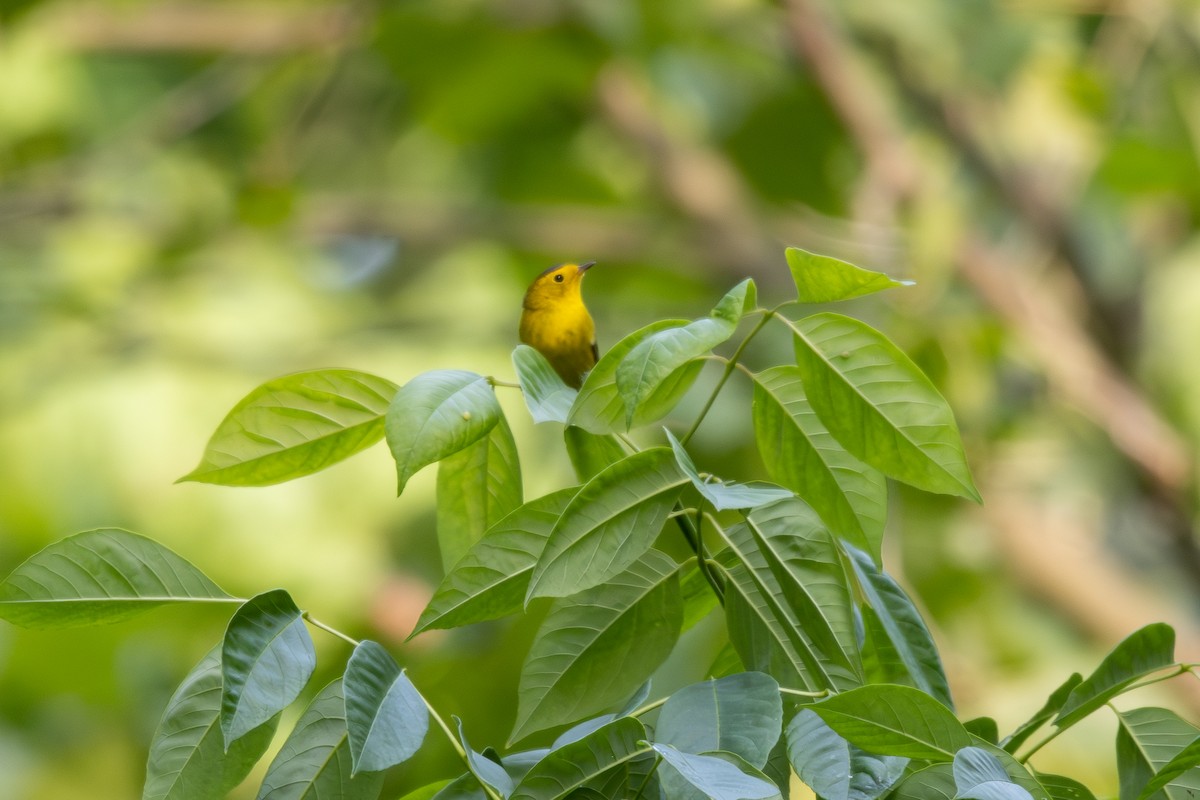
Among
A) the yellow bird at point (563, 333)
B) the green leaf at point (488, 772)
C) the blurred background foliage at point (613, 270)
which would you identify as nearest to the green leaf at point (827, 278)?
the green leaf at point (488, 772)

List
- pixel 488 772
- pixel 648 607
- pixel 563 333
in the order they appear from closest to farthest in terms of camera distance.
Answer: pixel 488 772
pixel 648 607
pixel 563 333

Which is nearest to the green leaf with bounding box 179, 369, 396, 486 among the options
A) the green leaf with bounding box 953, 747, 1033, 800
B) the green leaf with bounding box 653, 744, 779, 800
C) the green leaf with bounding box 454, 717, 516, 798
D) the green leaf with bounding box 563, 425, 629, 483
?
the green leaf with bounding box 563, 425, 629, 483

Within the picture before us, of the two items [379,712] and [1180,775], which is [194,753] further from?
[1180,775]

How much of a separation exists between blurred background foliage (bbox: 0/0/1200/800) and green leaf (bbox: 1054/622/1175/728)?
1840 millimetres

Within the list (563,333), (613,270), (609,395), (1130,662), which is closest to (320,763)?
(609,395)

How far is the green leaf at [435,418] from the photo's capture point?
2.67 ft

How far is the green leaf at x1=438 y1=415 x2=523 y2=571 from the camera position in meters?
1.00

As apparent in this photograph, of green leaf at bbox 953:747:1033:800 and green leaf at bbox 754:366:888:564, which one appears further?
green leaf at bbox 754:366:888:564

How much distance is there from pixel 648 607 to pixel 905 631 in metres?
0.21

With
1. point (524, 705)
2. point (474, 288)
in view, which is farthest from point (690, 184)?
point (524, 705)

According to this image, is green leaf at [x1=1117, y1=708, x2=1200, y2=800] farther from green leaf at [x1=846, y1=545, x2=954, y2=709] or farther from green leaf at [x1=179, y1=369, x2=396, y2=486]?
green leaf at [x1=179, y1=369, x2=396, y2=486]

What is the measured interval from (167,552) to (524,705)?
269 millimetres

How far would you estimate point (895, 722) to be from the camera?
771 mm

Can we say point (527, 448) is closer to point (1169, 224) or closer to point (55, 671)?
point (55, 671)
